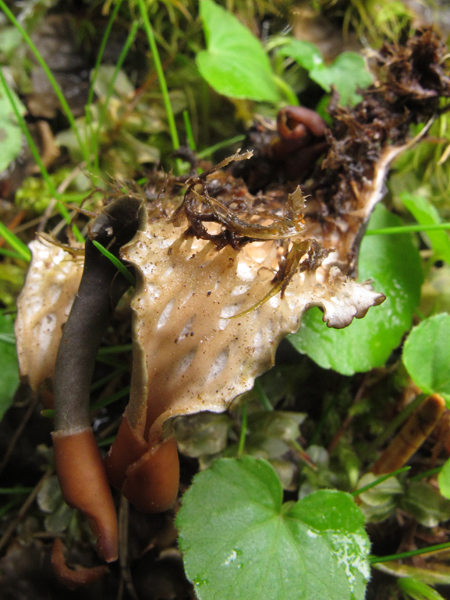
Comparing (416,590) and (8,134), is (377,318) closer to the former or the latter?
(416,590)

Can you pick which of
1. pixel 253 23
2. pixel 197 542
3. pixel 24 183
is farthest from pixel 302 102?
pixel 197 542

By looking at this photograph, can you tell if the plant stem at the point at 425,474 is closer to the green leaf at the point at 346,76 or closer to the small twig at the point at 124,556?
the small twig at the point at 124,556

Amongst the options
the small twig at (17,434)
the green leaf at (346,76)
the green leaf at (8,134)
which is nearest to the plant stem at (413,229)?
the green leaf at (346,76)

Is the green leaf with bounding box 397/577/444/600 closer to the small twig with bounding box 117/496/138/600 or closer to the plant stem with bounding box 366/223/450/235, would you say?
the small twig with bounding box 117/496/138/600

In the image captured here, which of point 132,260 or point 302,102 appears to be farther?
point 302,102

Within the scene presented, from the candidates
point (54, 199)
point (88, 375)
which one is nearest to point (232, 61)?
point (54, 199)

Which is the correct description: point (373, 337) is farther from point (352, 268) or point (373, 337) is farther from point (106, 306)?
point (106, 306)

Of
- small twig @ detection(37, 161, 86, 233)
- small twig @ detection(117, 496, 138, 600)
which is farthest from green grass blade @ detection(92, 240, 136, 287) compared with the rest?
small twig @ detection(37, 161, 86, 233)
